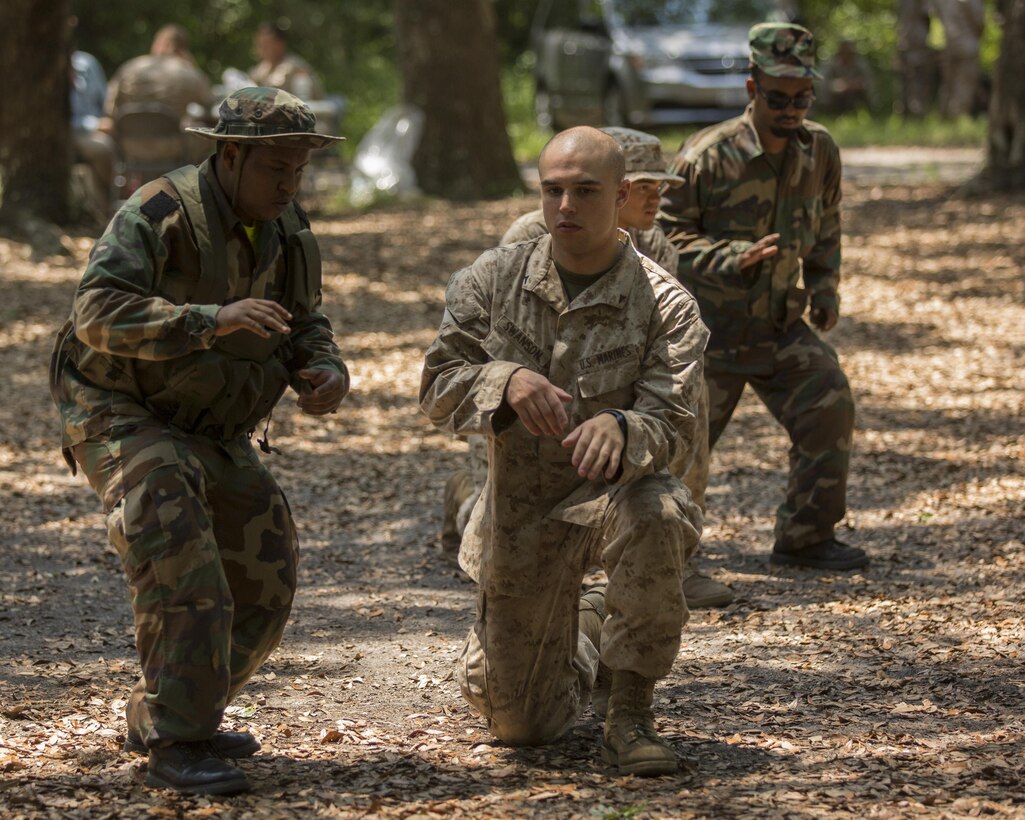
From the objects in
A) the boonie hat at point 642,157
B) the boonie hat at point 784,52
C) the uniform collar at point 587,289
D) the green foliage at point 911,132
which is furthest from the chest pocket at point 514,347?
the green foliage at point 911,132

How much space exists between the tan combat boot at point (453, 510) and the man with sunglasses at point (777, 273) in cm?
110

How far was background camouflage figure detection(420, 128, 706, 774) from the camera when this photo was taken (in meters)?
4.43

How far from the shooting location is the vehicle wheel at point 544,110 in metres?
24.2

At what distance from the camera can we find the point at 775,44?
677cm

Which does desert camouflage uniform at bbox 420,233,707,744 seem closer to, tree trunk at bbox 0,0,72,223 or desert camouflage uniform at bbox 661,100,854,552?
desert camouflage uniform at bbox 661,100,854,552

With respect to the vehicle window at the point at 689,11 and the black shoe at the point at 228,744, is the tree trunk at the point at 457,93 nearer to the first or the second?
the vehicle window at the point at 689,11

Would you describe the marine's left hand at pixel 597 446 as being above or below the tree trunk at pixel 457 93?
below

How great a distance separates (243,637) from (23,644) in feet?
5.77

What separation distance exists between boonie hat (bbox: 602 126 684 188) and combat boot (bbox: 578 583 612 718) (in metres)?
1.66

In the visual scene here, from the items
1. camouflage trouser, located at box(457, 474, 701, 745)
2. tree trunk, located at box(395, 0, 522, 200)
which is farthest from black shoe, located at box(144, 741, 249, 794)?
tree trunk, located at box(395, 0, 522, 200)

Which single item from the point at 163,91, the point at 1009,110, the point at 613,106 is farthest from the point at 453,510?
the point at 613,106

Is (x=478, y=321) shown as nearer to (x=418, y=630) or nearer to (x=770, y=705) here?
(x=770, y=705)

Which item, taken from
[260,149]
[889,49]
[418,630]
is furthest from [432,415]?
[889,49]

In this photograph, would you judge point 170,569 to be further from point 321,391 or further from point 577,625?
point 577,625
